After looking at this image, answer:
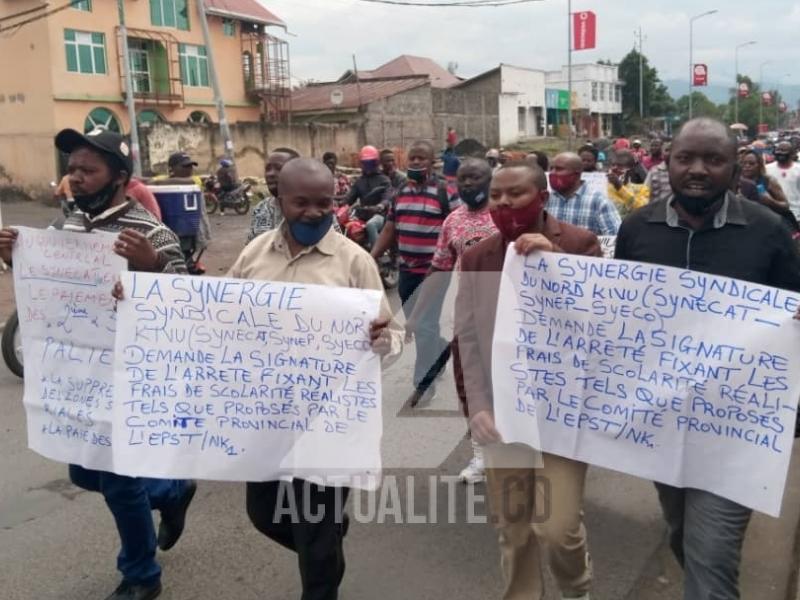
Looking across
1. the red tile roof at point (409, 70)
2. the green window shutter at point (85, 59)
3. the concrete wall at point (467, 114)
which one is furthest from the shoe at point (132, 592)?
the red tile roof at point (409, 70)

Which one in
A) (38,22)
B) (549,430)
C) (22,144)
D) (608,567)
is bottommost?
(608,567)

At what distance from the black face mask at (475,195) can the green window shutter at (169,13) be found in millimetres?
31563

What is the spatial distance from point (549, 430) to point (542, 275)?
0.56 meters

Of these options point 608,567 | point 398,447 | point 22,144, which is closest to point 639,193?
point 398,447

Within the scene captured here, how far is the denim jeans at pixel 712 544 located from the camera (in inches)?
105

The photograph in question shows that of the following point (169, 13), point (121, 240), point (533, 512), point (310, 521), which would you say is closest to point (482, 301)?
point (533, 512)

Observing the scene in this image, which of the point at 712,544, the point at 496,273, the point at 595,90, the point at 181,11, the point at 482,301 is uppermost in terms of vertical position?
the point at 595,90

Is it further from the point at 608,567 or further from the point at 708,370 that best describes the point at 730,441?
the point at 608,567

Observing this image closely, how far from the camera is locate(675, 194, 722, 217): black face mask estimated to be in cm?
279

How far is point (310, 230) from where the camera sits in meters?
3.09

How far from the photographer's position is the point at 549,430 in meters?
3.02

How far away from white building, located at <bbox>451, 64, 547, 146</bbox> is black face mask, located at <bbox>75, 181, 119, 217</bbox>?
142ft

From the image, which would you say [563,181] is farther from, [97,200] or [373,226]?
[373,226]

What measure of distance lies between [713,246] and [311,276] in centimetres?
143
